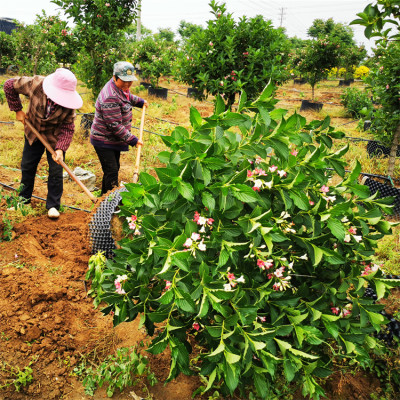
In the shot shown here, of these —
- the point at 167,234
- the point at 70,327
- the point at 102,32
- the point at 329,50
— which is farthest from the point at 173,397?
the point at 329,50

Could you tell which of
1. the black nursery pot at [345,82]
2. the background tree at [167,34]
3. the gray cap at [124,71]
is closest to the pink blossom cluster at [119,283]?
the gray cap at [124,71]

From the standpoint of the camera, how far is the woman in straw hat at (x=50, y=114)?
3.33 metres

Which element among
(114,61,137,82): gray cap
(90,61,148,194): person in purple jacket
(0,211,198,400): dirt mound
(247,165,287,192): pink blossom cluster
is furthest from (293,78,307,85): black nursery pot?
(247,165,287,192): pink blossom cluster

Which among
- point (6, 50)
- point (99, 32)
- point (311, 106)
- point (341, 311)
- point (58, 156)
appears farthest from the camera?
point (6, 50)

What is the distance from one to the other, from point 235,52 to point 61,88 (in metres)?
2.76

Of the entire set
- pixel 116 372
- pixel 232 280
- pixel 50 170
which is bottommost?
pixel 116 372

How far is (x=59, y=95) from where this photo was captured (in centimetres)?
330

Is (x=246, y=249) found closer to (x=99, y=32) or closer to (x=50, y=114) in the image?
(x=50, y=114)

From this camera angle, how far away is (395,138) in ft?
16.9

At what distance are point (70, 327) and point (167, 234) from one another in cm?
141

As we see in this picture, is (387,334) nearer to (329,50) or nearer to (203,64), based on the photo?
(203,64)

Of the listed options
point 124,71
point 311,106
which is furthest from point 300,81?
point 124,71

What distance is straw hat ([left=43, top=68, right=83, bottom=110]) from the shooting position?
3.28 m

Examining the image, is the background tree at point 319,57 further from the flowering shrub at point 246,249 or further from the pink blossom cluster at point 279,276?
the pink blossom cluster at point 279,276
